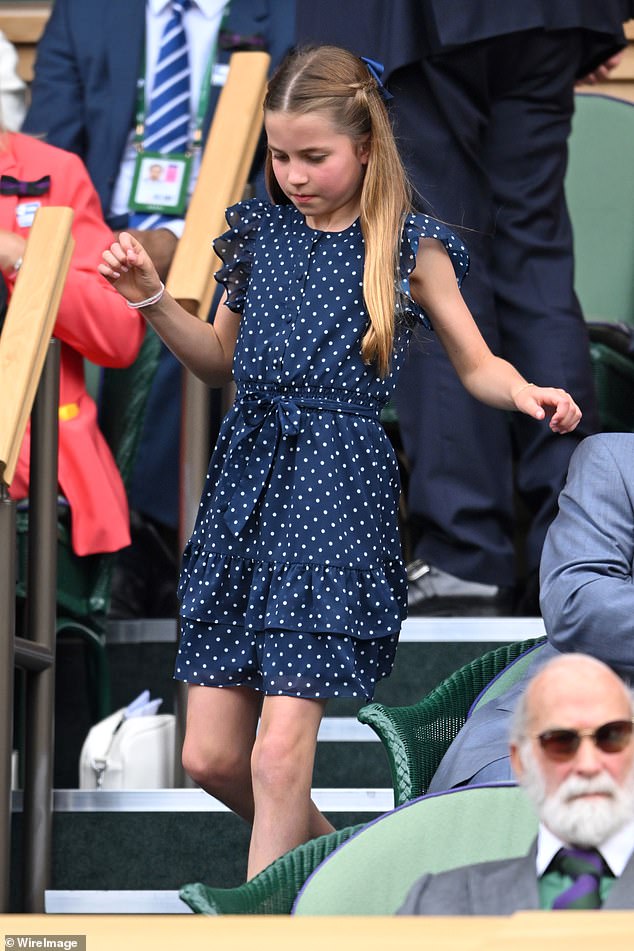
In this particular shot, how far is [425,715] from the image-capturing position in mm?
2662

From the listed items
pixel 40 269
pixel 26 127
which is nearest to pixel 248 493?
pixel 40 269

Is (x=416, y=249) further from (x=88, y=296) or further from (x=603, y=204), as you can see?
(x=603, y=204)

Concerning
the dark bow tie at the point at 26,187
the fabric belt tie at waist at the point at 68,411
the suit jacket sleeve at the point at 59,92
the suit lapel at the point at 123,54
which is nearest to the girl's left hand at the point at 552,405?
the fabric belt tie at waist at the point at 68,411

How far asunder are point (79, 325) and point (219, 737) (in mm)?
1233

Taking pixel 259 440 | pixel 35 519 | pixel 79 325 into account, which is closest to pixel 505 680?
pixel 259 440

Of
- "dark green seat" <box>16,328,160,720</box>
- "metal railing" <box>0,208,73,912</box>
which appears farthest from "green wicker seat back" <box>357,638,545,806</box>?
"dark green seat" <box>16,328,160,720</box>

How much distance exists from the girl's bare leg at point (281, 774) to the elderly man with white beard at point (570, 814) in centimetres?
81

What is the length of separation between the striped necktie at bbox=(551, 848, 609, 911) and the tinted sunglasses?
96 millimetres

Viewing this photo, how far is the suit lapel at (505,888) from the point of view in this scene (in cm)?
172

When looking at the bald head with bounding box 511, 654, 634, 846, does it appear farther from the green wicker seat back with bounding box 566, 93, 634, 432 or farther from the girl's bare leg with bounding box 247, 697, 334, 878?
the green wicker seat back with bounding box 566, 93, 634, 432

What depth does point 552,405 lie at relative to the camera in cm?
260

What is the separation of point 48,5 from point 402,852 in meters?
3.87

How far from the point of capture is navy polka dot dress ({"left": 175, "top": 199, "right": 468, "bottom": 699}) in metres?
2.59

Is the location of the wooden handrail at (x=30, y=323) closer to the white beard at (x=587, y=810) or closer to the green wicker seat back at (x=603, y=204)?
the white beard at (x=587, y=810)
